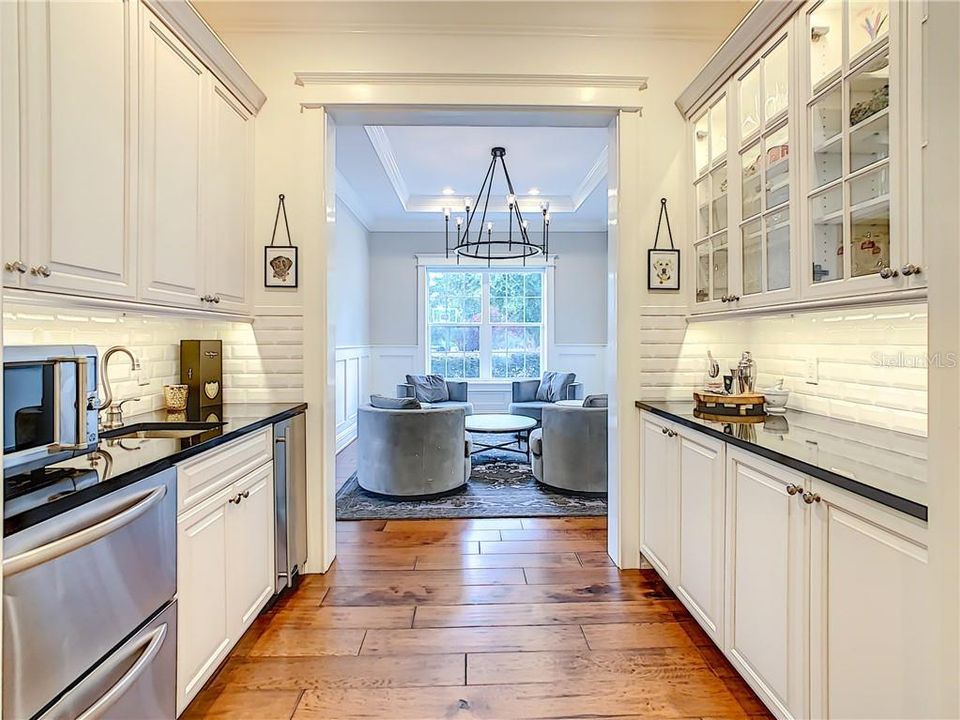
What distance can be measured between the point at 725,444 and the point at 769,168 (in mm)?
1167

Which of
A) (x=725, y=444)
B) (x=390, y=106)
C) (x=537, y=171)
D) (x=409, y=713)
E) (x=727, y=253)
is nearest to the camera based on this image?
(x=409, y=713)

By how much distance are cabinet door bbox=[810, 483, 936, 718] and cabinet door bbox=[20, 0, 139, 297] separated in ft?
7.24

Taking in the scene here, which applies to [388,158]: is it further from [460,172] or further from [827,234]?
[827,234]

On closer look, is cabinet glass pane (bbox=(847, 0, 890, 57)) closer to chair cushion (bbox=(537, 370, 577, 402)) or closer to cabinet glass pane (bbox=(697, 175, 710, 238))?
cabinet glass pane (bbox=(697, 175, 710, 238))

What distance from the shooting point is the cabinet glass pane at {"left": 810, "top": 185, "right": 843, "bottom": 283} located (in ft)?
5.98

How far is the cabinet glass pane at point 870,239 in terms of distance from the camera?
161 centimetres

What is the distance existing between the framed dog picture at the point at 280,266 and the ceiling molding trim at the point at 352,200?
2.84 meters

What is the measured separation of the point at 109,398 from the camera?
204 cm

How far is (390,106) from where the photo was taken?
9.38 feet

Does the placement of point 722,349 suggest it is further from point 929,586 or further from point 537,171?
point 537,171

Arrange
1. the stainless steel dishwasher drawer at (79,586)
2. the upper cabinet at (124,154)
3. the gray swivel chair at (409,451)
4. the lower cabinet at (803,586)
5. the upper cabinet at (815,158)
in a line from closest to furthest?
the stainless steel dishwasher drawer at (79,586)
the lower cabinet at (803,586)
the upper cabinet at (124,154)
the upper cabinet at (815,158)
the gray swivel chair at (409,451)

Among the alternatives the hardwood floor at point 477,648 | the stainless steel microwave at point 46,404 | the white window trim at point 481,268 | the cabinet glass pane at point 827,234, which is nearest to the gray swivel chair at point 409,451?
the hardwood floor at point 477,648

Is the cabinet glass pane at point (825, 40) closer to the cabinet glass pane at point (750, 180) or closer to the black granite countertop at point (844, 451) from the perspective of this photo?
the cabinet glass pane at point (750, 180)

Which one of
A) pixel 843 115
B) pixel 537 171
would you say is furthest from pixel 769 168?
pixel 537 171
